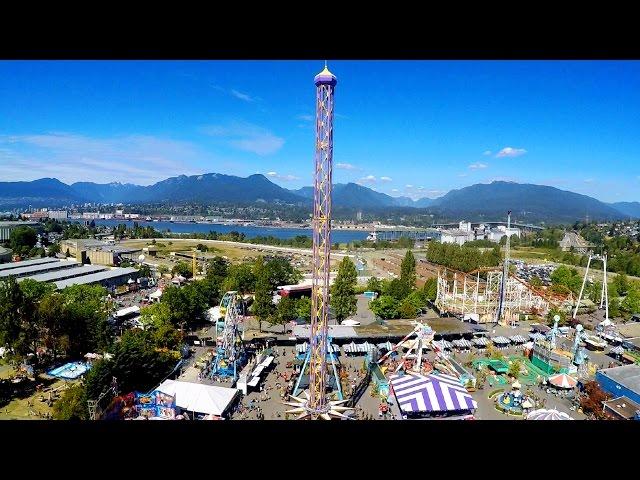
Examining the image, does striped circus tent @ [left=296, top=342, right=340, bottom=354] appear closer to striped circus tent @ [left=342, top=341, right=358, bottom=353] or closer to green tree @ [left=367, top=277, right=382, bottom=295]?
striped circus tent @ [left=342, top=341, right=358, bottom=353]

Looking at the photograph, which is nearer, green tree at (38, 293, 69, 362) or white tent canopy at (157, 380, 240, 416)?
white tent canopy at (157, 380, 240, 416)

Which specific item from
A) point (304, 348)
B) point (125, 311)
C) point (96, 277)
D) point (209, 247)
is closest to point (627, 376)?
point (304, 348)

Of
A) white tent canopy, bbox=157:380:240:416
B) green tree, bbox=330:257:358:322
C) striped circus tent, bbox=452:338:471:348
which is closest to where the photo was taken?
white tent canopy, bbox=157:380:240:416

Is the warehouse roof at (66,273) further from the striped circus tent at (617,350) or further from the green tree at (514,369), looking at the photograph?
the striped circus tent at (617,350)

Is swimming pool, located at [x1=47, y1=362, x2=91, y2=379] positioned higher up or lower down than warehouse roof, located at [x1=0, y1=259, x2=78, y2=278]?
lower down

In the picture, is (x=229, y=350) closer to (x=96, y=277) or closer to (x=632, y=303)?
(x=96, y=277)

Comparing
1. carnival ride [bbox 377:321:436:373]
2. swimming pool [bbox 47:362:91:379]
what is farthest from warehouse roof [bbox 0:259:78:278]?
carnival ride [bbox 377:321:436:373]
